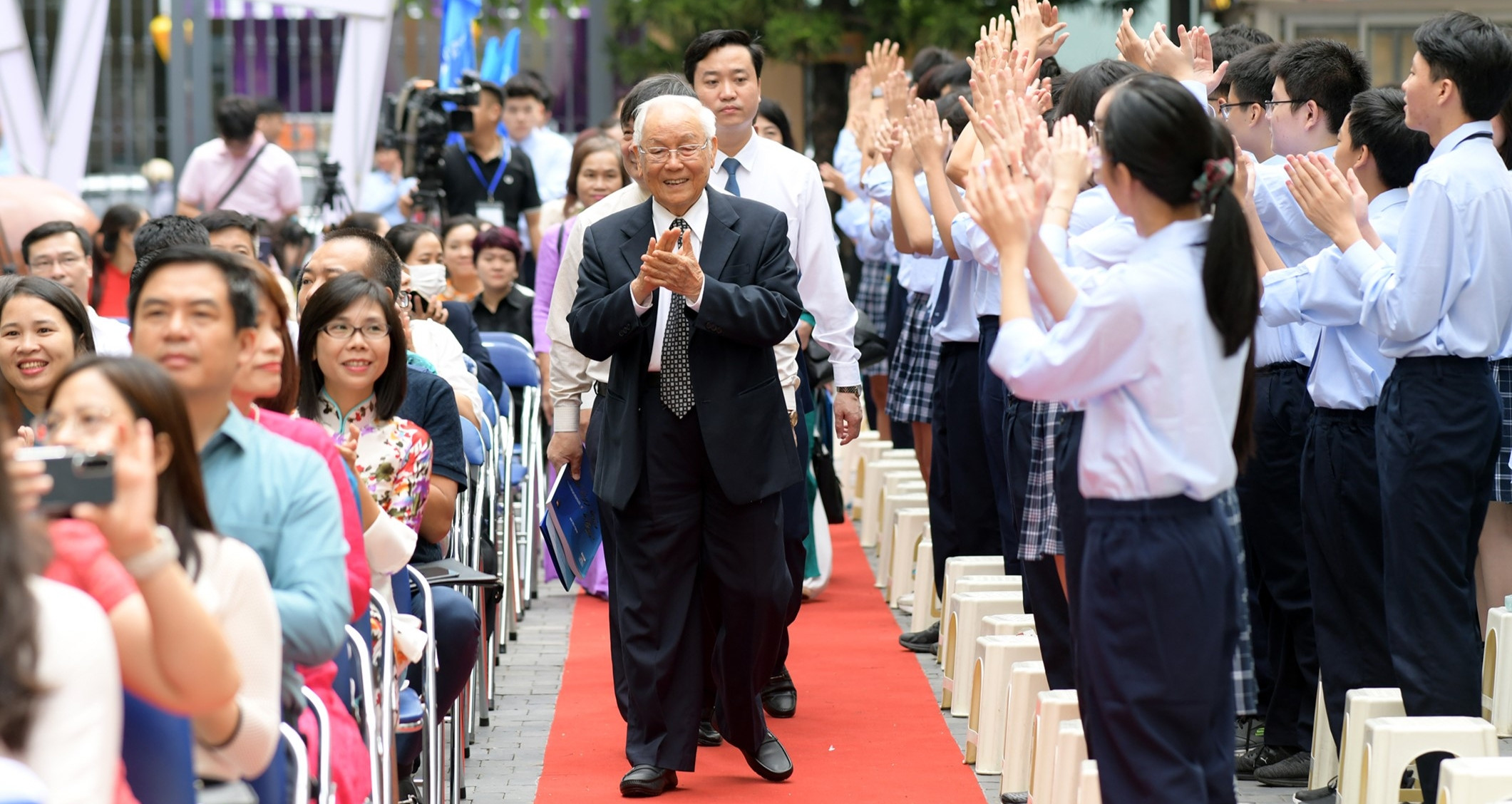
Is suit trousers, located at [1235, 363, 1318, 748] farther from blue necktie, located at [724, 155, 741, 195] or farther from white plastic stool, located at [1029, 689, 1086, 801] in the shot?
blue necktie, located at [724, 155, 741, 195]

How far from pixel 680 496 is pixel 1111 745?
1.59 metres

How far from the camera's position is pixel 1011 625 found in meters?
4.78

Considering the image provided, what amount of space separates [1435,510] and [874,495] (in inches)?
177

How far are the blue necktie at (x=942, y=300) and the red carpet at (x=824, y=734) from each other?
1.12 m

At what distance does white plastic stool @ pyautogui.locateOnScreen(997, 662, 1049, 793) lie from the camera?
434cm

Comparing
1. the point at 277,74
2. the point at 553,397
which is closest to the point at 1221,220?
the point at 553,397

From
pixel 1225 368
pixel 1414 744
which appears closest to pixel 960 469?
pixel 1414 744

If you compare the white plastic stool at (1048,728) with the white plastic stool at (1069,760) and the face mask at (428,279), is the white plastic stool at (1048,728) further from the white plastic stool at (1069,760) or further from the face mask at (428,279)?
the face mask at (428,279)

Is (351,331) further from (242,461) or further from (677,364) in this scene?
(242,461)

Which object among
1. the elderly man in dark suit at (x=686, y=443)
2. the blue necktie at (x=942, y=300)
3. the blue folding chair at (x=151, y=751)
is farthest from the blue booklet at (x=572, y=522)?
the blue folding chair at (x=151, y=751)

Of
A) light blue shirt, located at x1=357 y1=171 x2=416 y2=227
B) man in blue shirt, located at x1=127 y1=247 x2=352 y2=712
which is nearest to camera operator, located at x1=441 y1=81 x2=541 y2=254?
light blue shirt, located at x1=357 y1=171 x2=416 y2=227

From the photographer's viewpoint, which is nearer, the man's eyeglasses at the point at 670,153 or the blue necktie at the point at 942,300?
the man's eyeglasses at the point at 670,153

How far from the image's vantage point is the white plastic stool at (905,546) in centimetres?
675

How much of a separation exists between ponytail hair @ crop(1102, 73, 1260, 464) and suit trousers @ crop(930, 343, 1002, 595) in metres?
2.62
